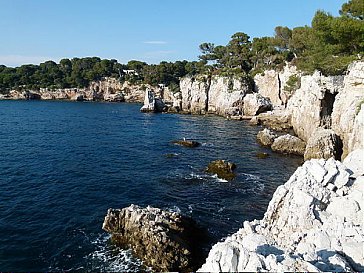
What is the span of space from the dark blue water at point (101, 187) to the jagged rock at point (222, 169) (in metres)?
0.86

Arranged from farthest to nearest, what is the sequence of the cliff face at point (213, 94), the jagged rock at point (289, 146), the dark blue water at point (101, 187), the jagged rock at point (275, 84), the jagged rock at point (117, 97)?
the jagged rock at point (117, 97) → the cliff face at point (213, 94) → the jagged rock at point (275, 84) → the jagged rock at point (289, 146) → the dark blue water at point (101, 187)

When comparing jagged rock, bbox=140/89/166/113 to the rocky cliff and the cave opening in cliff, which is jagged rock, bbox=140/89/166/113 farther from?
the cave opening in cliff

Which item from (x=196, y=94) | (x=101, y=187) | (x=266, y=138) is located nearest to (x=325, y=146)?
(x=266, y=138)

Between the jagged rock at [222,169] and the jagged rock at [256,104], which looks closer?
the jagged rock at [222,169]

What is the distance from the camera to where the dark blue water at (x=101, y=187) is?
18.8m

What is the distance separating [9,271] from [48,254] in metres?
2.19

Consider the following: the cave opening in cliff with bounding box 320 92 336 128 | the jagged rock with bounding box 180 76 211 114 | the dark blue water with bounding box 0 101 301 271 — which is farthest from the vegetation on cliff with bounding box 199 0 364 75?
the dark blue water with bounding box 0 101 301 271

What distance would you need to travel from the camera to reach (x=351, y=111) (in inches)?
1268

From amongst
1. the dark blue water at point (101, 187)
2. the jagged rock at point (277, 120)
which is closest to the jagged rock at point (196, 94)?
the jagged rock at point (277, 120)

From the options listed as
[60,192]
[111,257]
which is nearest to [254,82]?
[60,192]

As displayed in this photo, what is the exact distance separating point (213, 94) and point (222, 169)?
5663cm

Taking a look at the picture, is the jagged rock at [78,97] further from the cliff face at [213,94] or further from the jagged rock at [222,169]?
the jagged rock at [222,169]

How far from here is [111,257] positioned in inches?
705

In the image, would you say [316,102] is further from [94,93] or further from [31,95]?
[31,95]
